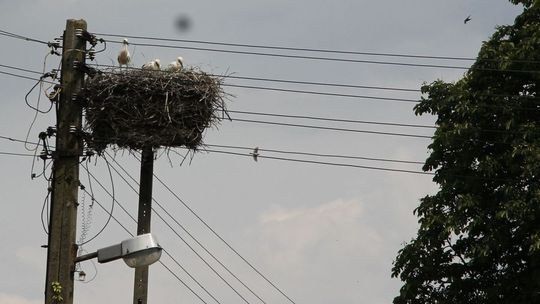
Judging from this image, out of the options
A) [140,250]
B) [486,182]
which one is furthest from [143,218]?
[486,182]

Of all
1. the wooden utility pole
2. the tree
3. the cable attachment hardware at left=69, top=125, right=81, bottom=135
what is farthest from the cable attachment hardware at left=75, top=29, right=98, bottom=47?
the tree

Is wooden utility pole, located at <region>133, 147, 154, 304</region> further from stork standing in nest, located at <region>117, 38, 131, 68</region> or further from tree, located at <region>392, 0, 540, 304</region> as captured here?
tree, located at <region>392, 0, 540, 304</region>

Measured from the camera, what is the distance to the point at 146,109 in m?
14.6

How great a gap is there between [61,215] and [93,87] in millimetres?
1849

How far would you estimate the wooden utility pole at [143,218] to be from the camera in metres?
13.1

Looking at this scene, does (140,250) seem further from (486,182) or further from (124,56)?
(486,182)

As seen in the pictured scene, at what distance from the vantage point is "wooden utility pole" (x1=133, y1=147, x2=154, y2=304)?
13.1 meters

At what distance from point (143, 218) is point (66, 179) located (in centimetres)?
107

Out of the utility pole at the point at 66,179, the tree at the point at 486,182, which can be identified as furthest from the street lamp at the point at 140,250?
the tree at the point at 486,182

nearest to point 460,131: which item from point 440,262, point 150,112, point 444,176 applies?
point 444,176

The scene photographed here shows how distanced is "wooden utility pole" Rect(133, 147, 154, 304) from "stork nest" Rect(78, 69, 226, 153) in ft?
2.73

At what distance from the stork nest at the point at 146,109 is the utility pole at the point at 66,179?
0.25m

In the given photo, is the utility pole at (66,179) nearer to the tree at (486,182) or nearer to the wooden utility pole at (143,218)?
the wooden utility pole at (143,218)

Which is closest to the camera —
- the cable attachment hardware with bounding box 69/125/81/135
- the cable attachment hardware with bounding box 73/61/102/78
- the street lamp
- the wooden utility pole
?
the street lamp
